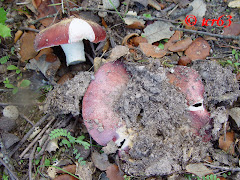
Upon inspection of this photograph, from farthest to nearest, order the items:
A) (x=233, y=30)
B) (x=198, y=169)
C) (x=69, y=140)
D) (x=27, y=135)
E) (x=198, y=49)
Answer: (x=233, y=30) → (x=198, y=49) → (x=27, y=135) → (x=69, y=140) → (x=198, y=169)

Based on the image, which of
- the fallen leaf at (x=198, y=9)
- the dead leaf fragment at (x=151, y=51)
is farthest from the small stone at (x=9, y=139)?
the fallen leaf at (x=198, y=9)

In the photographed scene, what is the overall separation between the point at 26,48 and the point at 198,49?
2.06 metres

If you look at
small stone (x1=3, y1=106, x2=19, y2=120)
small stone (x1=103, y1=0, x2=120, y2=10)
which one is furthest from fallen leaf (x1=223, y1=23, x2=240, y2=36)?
small stone (x1=3, y1=106, x2=19, y2=120)

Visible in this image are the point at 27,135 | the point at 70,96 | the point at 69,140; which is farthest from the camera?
the point at 27,135

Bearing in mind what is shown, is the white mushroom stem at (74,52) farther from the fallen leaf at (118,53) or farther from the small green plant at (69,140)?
the small green plant at (69,140)

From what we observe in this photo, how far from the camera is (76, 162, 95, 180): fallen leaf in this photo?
6.41 feet

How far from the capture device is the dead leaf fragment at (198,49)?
95.1 inches

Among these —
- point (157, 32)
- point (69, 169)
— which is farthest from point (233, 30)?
point (69, 169)

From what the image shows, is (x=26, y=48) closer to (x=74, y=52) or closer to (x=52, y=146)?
(x=74, y=52)

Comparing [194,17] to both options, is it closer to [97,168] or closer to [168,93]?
[168,93]

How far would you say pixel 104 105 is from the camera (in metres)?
1.85

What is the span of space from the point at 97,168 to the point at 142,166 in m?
0.54

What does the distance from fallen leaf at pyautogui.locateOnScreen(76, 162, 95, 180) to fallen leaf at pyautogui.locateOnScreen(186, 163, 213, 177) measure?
36.1 inches

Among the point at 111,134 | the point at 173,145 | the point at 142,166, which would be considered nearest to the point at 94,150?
the point at 111,134
